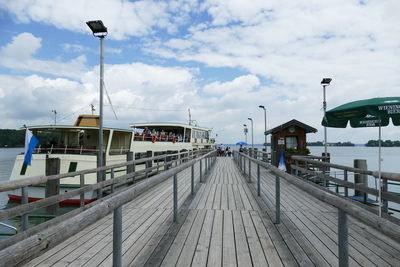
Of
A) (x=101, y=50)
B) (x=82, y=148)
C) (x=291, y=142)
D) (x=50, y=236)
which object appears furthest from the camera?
(x=291, y=142)

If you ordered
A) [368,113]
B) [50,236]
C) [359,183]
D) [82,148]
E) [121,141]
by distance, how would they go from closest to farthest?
[50,236]
[368,113]
[359,183]
[82,148]
[121,141]

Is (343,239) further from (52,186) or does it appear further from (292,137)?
(292,137)

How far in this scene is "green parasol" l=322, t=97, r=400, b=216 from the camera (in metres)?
4.95

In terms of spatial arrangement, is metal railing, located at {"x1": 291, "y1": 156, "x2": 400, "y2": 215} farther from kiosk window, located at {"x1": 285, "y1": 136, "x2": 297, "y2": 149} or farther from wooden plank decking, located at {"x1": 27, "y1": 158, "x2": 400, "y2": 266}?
kiosk window, located at {"x1": 285, "y1": 136, "x2": 297, "y2": 149}

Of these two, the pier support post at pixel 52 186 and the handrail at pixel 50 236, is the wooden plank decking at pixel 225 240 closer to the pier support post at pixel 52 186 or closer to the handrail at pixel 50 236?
the handrail at pixel 50 236

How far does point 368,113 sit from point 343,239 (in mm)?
3729

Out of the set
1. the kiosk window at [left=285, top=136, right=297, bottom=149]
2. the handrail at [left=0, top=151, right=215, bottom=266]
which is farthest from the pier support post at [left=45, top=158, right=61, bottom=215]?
the kiosk window at [left=285, top=136, right=297, bottom=149]

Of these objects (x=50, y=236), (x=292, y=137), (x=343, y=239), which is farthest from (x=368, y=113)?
(x=292, y=137)

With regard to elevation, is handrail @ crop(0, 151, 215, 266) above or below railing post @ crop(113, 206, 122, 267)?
above

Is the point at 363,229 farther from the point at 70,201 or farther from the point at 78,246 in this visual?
the point at 70,201

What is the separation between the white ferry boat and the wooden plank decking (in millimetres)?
7797

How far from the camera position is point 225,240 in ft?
13.3

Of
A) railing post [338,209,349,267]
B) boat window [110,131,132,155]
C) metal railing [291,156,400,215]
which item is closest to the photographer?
railing post [338,209,349,267]

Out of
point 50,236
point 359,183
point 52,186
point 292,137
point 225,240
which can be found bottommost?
point 225,240
